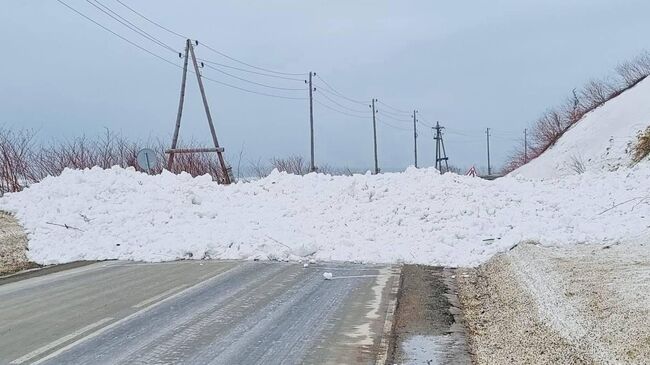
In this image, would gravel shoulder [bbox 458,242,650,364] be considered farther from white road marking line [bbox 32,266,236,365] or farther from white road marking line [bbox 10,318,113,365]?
white road marking line [bbox 10,318,113,365]

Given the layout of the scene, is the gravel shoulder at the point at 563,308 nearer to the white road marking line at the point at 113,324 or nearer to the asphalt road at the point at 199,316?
the asphalt road at the point at 199,316

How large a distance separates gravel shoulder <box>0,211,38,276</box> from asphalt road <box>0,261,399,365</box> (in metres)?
1.83

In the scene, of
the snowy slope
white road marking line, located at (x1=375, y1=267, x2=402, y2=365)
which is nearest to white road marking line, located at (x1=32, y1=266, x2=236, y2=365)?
white road marking line, located at (x1=375, y1=267, x2=402, y2=365)

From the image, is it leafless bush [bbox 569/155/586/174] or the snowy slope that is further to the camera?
leafless bush [bbox 569/155/586/174]

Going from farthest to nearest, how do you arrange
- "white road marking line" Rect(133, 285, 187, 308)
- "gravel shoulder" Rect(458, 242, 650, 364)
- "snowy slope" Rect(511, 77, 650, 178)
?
"snowy slope" Rect(511, 77, 650, 178) < "white road marking line" Rect(133, 285, 187, 308) < "gravel shoulder" Rect(458, 242, 650, 364)

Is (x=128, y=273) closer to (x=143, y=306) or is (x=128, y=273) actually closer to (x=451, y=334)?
(x=143, y=306)

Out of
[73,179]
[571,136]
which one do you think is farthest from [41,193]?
[571,136]

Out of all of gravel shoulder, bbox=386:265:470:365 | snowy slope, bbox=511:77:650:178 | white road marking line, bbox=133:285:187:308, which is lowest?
gravel shoulder, bbox=386:265:470:365

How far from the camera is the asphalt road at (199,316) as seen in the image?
5.98m

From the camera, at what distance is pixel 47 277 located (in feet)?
36.5

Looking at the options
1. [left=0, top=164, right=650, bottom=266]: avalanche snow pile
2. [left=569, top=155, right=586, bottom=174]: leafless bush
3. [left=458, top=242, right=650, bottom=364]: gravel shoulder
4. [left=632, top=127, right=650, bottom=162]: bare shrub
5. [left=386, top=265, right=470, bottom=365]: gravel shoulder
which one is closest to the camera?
[left=458, top=242, right=650, bottom=364]: gravel shoulder

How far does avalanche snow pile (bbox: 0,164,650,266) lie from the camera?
1314 centimetres

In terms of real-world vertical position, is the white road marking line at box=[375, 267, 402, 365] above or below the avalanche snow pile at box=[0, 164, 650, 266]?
below

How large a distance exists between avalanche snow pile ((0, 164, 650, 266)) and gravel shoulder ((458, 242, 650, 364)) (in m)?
2.52
